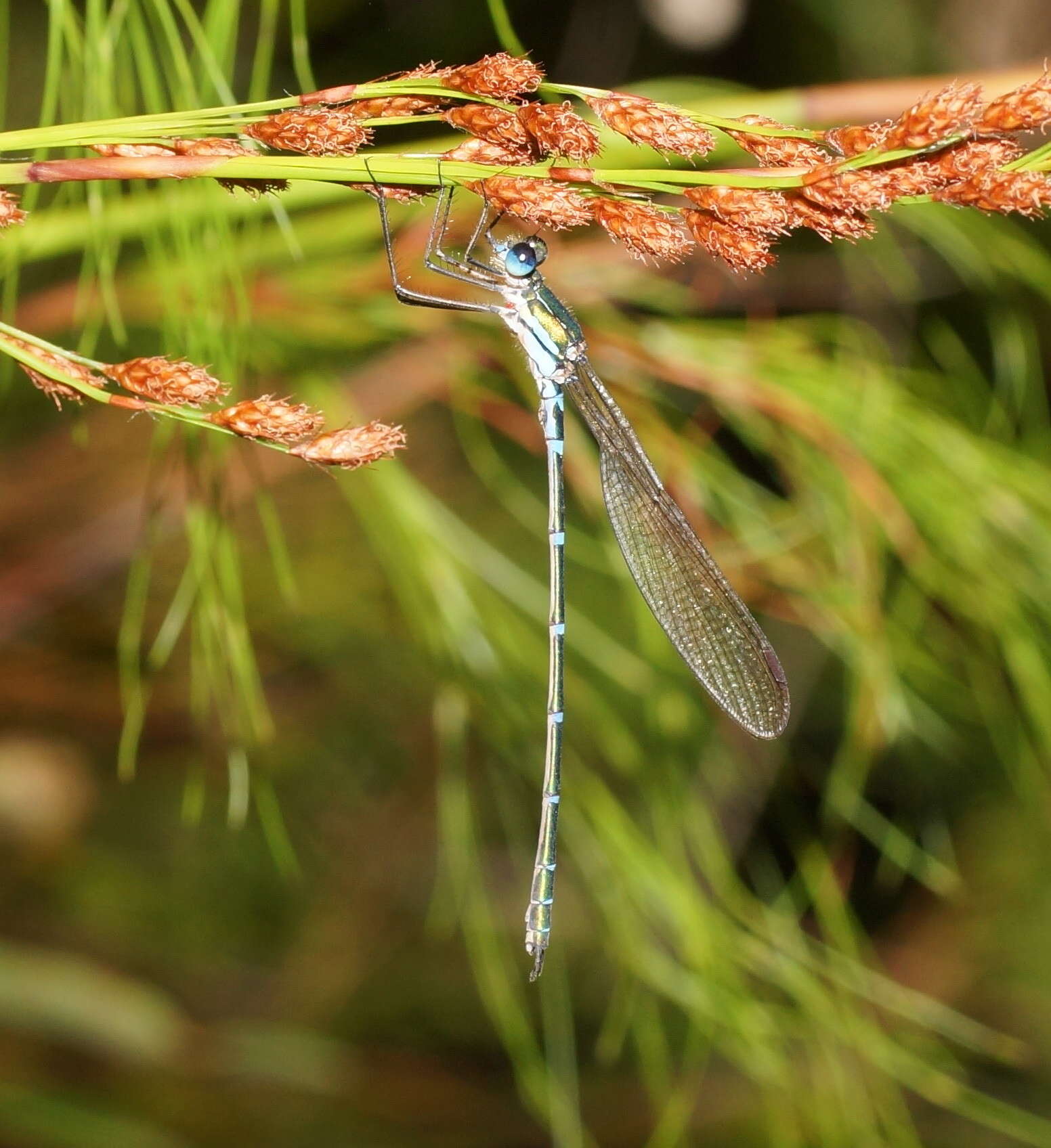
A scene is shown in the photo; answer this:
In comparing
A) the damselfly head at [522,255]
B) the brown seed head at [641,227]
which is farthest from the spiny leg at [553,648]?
the brown seed head at [641,227]

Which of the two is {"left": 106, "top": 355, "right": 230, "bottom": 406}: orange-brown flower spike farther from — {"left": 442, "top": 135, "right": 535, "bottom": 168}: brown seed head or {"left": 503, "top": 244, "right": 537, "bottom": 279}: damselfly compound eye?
{"left": 503, "top": 244, "right": 537, "bottom": 279}: damselfly compound eye

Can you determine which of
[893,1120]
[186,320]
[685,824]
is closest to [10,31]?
[186,320]

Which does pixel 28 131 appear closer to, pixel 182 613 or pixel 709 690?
pixel 182 613

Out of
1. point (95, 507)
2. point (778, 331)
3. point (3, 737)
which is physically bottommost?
point (3, 737)

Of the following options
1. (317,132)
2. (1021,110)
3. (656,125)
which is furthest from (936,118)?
(317,132)

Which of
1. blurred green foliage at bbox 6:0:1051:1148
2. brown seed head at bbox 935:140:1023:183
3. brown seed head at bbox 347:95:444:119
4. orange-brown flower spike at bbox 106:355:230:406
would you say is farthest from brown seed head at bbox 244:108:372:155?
brown seed head at bbox 935:140:1023:183

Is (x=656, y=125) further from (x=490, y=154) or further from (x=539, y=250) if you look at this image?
(x=539, y=250)

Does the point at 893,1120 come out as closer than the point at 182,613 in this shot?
No
